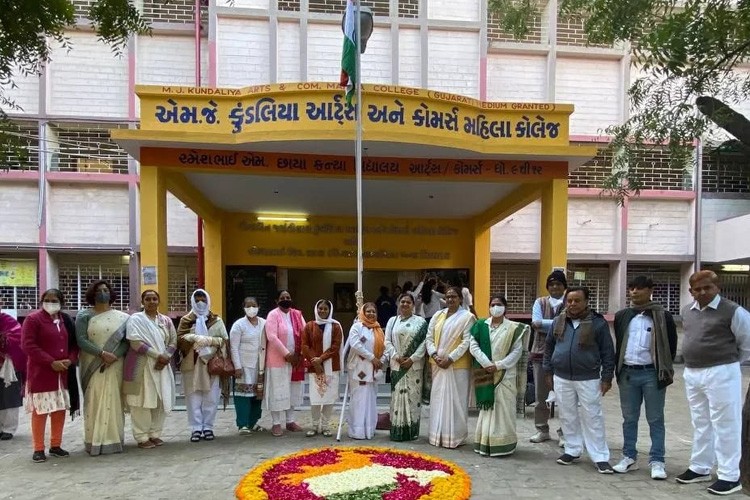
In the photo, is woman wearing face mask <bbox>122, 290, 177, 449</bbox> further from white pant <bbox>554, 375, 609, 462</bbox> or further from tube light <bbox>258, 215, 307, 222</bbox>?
tube light <bbox>258, 215, 307, 222</bbox>

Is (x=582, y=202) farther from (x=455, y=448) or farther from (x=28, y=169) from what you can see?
(x=28, y=169)

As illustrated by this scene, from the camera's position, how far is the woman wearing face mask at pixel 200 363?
6180mm

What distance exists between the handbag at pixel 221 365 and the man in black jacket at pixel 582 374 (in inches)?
136

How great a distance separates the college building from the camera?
1197 cm

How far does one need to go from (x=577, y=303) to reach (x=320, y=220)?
320 inches

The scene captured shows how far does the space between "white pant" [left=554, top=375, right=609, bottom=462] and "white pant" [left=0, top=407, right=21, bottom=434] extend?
615cm

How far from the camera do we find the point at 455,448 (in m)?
5.84

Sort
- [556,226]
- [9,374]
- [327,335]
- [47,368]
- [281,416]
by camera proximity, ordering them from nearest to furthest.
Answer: [47,368] → [327,335] → [9,374] → [281,416] → [556,226]

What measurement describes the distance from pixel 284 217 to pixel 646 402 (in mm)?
8952

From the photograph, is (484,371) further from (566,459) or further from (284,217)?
(284,217)

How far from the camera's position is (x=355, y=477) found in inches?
184

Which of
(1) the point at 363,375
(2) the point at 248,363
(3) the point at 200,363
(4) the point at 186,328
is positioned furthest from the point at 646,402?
(4) the point at 186,328

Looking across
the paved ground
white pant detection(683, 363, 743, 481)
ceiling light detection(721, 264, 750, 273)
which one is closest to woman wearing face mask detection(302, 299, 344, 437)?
the paved ground

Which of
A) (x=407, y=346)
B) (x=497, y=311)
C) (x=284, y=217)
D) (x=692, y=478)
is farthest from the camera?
(x=284, y=217)
